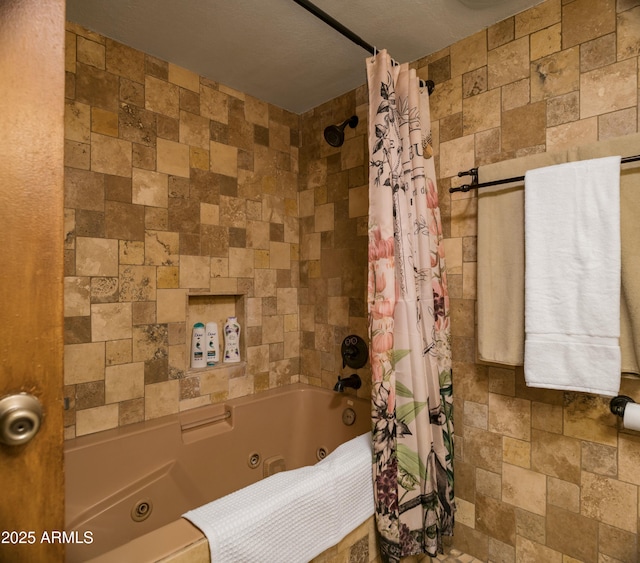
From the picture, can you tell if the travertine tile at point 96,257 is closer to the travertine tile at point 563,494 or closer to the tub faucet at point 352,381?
the tub faucet at point 352,381

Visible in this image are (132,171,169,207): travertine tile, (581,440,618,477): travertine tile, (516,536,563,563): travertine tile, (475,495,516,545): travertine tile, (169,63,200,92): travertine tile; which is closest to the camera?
(581,440,618,477): travertine tile

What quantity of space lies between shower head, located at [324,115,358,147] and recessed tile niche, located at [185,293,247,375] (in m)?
1.06

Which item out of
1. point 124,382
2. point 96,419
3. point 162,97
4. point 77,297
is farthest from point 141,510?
point 162,97

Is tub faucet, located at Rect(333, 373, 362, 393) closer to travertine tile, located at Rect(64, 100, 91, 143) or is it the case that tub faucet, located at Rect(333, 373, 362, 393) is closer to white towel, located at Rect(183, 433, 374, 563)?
white towel, located at Rect(183, 433, 374, 563)

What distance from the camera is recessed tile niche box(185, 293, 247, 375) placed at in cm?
205

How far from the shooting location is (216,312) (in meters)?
2.18

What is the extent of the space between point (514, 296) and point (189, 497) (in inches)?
69.1

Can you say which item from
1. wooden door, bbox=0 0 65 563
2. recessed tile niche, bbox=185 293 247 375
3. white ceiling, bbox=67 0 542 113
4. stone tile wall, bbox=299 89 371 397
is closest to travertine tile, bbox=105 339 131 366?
recessed tile niche, bbox=185 293 247 375

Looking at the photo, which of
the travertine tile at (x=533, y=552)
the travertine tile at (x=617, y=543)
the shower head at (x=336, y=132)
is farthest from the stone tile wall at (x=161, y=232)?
the travertine tile at (x=617, y=543)

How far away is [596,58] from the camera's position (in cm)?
136

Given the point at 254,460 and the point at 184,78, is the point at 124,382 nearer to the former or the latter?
the point at 254,460

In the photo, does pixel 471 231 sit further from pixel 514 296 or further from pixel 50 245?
pixel 50 245

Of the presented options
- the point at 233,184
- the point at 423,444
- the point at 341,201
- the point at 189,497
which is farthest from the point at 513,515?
the point at 233,184

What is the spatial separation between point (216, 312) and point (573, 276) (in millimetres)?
1779
